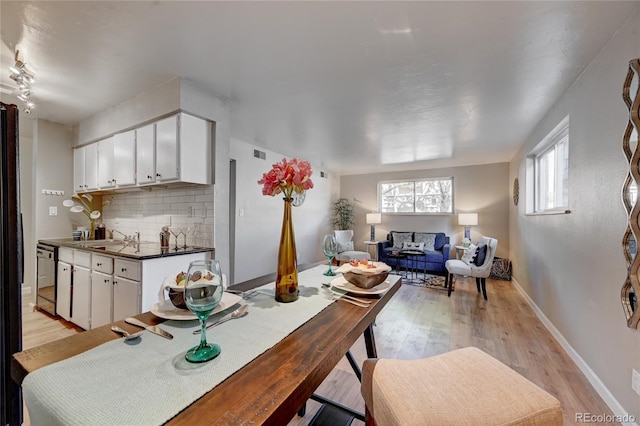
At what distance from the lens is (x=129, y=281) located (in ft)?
6.98

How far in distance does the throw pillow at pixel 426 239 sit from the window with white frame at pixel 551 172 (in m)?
2.11

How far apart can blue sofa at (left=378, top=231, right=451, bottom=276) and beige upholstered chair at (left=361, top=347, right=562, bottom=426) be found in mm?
4353

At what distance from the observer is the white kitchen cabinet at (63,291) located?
8.84 feet

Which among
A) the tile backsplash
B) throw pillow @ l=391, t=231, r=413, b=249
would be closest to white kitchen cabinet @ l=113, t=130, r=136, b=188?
the tile backsplash

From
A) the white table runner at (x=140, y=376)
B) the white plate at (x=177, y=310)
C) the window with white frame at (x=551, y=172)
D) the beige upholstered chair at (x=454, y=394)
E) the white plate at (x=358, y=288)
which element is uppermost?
the window with white frame at (x=551, y=172)

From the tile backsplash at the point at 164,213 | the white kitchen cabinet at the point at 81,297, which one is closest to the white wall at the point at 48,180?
the tile backsplash at the point at 164,213

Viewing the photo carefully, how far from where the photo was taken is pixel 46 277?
2.97 m

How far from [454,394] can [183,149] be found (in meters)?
2.50

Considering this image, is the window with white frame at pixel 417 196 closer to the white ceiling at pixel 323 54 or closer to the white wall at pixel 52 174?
the white ceiling at pixel 323 54

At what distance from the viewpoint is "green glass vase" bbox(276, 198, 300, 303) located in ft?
3.46

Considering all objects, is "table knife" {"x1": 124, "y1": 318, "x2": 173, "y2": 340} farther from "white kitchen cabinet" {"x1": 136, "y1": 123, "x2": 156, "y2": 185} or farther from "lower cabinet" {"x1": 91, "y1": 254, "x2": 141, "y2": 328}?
"white kitchen cabinet" {"x1": 136, "y1": 123, "x2": 156, "y2": 185}

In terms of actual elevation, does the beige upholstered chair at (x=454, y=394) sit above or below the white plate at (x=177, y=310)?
below

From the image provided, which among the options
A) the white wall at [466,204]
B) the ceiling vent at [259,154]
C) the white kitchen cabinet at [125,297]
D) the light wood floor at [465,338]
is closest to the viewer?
the light wood floor at [465,338]

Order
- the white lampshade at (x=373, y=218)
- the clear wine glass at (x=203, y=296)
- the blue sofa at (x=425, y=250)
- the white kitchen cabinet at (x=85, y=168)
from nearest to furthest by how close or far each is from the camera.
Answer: the clear wine glass at (x=203, y=296) < the white kitchen cabinet at (x=85, y=168) < the blue sofa at (x=425, y=250) < the white lampshade at (x=373, y=218)
